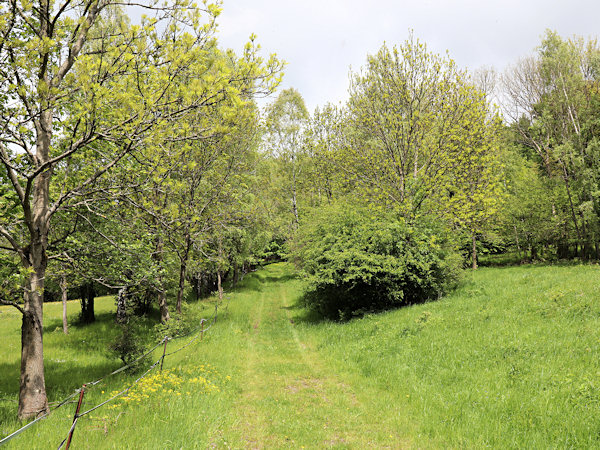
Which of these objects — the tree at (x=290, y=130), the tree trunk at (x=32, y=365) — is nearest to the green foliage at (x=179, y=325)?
the tree trunk at (x=32, y=365)

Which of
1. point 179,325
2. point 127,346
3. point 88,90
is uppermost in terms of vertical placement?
point 88,90

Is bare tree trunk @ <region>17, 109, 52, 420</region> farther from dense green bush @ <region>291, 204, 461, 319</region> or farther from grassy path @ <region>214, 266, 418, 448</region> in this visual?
dense green bush @ <region>291, 204, 461, 319</region>

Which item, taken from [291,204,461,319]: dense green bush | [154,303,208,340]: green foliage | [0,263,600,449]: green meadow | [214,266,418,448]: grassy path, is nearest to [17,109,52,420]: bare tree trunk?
[0,263,600,449]: green meadow

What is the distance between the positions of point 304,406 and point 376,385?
2.03 meters

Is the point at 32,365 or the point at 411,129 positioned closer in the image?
the point at 32,365

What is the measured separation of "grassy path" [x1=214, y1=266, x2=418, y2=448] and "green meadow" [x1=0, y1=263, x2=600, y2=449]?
0.04 metres

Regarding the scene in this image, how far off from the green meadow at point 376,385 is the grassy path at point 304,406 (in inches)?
1.5

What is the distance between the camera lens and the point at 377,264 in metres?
14.0

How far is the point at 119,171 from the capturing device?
24.1 ft

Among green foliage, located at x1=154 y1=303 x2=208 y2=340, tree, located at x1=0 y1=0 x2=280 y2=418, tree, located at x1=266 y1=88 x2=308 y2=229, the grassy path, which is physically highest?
tree, located at x1=266 y1=88 x2=308 y2=229

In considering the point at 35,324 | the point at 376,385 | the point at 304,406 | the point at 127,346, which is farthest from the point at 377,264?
the point at 35,324

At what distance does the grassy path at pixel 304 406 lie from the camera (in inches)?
225

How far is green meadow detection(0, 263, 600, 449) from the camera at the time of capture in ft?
17.7

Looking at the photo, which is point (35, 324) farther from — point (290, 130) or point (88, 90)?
point (290, 130)
